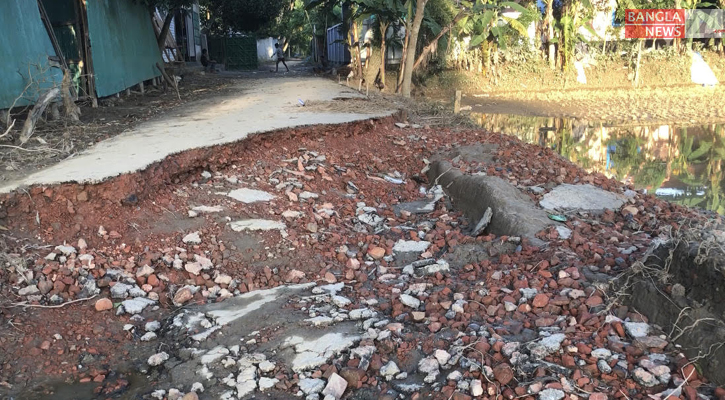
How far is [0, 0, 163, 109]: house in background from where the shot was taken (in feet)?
20.6

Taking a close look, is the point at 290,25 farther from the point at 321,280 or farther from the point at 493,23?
the point at 321,280

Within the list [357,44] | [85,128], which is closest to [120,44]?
[85,128]

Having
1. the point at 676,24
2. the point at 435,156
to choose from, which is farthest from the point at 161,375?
the point at 676,24

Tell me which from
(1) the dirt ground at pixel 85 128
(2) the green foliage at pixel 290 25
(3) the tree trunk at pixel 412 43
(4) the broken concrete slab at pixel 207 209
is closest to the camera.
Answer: (4) the broken concrete slab at pixel 207 209

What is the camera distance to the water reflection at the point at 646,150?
8.26 metres

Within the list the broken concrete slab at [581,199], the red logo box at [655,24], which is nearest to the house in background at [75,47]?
the broken concrete slab at [581,199]

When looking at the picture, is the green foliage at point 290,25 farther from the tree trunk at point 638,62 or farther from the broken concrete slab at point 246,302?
the broken concrete slab at point 246,302

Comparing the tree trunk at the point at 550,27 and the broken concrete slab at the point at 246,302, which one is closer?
Answer: the broken concrete slab at the point at 246,302

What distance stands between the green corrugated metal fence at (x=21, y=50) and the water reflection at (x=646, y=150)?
7642mm

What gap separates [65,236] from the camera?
371 centimetres

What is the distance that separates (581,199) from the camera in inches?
184

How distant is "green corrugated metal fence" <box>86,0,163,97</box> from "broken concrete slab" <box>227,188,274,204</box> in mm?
4728

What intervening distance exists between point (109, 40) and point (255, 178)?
5.39 meters

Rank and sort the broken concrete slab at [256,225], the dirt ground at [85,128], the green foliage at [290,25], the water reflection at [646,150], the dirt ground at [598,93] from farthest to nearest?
the green foliage at [290,25] < the dirt ground at [598,93] < the water reflection at [646,150] < the dirt ground at [85,128] < the broken concrete slab at [256,225]
